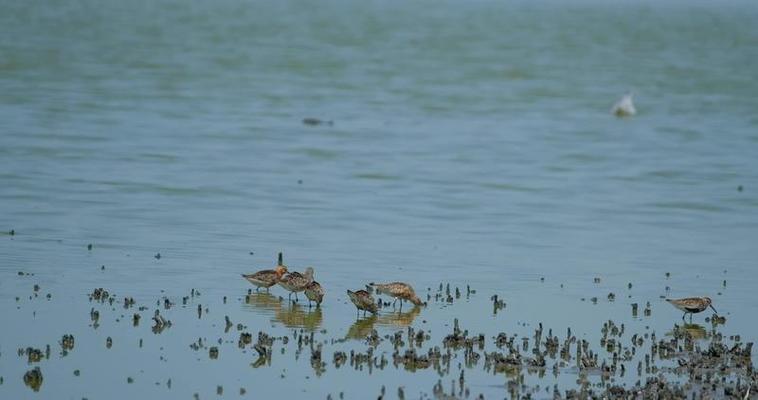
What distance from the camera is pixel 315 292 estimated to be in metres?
14.4

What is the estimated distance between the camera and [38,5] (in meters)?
69.6

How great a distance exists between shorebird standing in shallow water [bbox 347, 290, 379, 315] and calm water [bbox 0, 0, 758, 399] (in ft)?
0.71

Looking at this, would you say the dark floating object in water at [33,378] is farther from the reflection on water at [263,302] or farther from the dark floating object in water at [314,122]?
the dark floating object in water at [314,122]

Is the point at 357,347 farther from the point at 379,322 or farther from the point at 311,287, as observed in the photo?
the point at 311,287

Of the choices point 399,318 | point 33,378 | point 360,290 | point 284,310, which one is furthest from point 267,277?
point 33,378

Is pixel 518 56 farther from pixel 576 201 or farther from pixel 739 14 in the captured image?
pixel 739 14

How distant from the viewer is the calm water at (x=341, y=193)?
13.6 m

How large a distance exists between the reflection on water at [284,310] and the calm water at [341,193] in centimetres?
5

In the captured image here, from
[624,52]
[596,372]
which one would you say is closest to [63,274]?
[596,372]

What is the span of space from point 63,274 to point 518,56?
135 ft

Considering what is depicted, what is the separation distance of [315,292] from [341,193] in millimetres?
8879

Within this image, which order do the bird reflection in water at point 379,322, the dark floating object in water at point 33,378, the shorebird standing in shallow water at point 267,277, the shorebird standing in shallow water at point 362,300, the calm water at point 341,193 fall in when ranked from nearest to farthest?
the dark floating object in water at point 33,378 < the bird reflection in water at point 379,322 < the calm water at point 341,193 < the shorebird standing in shallow water at point 362,300 < the shorebird standing in shallow water at point 267,277

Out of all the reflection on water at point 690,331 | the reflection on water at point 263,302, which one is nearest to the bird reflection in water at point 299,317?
the reflection on water at point 263,302

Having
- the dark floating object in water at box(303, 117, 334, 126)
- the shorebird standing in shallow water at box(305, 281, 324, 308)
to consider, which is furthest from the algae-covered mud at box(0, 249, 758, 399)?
the dark floating object in water at box(303, 117, 334, 126)
